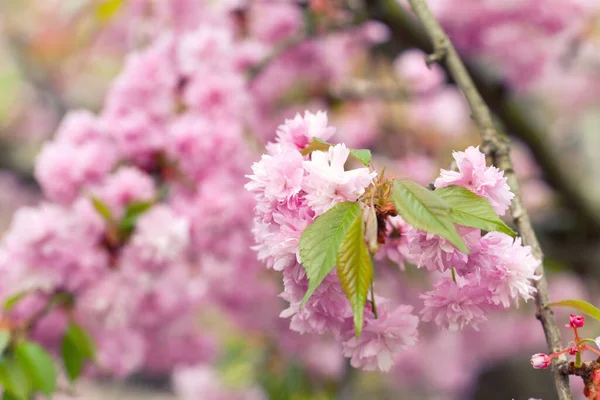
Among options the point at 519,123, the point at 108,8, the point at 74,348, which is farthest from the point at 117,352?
the point at 519,123

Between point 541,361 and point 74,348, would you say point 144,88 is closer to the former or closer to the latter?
point 74,348

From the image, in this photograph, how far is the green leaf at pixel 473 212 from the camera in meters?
0.54

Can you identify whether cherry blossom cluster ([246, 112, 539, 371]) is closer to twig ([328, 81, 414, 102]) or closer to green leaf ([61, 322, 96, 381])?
green leaf ([61, 322, 96, 381])

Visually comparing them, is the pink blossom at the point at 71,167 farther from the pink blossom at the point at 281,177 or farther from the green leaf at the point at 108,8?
the pink blossom at the point at 281,177

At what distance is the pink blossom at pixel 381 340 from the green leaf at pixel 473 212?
0.15 meters

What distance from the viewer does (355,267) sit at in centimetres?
53

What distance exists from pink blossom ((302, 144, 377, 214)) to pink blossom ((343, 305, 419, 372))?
0.15 metres

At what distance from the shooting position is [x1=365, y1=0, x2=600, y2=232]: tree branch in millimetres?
1593

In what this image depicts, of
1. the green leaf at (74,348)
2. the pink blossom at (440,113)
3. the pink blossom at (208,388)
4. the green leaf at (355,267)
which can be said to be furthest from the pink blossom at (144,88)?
the pink blossom at (208,388)

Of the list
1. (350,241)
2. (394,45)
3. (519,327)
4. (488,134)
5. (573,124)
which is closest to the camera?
(350,241)

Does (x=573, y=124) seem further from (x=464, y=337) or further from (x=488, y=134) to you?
(x=488, y=134)

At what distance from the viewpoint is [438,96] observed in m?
2.37

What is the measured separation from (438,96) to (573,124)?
1.23 metres

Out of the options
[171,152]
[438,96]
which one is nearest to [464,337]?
[438,96]
